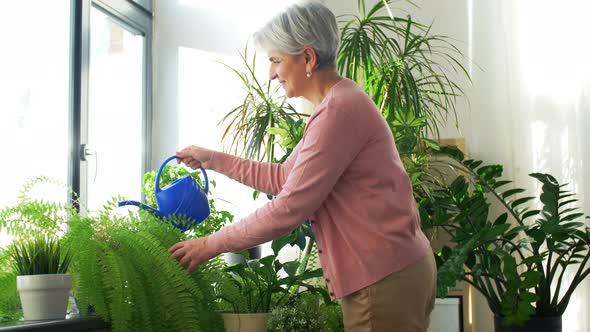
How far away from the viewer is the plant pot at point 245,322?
2.20 meters

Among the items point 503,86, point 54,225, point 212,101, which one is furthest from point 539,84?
point 54,225

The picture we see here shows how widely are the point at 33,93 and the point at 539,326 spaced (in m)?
2.52

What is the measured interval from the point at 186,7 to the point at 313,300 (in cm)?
224

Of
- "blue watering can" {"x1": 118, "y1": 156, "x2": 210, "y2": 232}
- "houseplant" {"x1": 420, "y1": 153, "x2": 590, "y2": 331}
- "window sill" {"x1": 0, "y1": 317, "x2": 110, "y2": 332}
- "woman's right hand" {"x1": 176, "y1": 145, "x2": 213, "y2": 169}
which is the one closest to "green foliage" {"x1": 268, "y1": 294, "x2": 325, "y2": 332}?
"blue watering can" {"x1": 118, "y1": 156, "x2": 210, "y2": 232}

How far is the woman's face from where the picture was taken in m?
1.76

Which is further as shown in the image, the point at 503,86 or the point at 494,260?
the point at 503,86

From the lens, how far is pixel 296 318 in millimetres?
2318

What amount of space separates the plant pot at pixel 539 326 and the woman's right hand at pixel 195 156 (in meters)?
2.04

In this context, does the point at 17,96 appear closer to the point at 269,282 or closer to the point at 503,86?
the point at 269,282

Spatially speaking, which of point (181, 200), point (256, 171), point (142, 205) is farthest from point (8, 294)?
point (256, 171)

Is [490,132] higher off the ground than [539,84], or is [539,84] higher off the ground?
[539,84]

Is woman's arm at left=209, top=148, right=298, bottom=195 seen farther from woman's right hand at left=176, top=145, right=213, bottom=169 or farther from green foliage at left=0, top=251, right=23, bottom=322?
green foliage at left=0, top=251, right=23, bottom=322

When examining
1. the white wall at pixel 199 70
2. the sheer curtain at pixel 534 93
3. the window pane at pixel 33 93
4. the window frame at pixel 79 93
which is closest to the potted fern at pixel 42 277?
the window pane at pixel 33 93

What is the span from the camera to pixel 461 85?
14.3 ft
